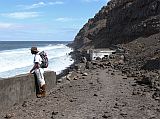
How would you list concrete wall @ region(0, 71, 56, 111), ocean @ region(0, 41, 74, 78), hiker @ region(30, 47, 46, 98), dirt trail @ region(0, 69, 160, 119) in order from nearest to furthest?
dirt trail @ region(0, 69, 160, 119) < concrete wall @ region(0, 71, 56, 111) < hiker @ region(30, 47, 46, 98) < ocean @ region(0, 41, 74, 78)

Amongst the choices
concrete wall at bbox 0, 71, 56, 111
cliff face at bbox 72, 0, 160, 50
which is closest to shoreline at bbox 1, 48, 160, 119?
concrete wall at bbox 0, 71, 56, 111

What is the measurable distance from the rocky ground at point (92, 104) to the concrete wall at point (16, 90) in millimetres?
195

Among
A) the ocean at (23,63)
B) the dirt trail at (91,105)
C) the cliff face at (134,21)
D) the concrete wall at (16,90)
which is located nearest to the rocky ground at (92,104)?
the dirt trail at (91,105)

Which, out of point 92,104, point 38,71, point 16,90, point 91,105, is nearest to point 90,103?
point 92,104

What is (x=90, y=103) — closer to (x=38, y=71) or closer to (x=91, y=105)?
(x=91, y=105)

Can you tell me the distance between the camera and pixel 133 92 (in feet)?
48.1

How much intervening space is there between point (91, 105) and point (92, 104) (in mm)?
160

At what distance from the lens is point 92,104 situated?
12461 mm

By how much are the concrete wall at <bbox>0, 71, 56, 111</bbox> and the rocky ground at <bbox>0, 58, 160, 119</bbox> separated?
0.64ft

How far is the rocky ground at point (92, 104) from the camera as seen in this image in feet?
36.3

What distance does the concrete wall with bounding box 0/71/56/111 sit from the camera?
1199cm

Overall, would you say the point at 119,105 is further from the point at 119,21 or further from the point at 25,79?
the point at 119,21

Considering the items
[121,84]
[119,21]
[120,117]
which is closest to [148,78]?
[121,84]

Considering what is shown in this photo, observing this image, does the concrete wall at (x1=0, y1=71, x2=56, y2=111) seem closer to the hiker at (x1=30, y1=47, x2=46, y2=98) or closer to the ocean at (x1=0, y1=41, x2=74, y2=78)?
the hiker at (x1=30, y1=47, x2=46, y2=98)
